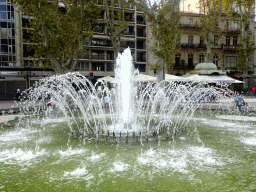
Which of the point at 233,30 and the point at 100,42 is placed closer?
the point at 100,42

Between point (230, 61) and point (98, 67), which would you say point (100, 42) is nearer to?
point (98, 67)

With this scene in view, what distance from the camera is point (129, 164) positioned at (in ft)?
19.8

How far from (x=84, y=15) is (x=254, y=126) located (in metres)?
15.5

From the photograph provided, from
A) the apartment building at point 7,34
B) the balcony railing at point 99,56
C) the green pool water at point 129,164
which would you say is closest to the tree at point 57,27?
the green pool water at point 129,164

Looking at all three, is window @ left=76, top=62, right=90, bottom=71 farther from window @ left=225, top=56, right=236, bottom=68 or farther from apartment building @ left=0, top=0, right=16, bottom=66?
window @ left=225, top=56, right=236, bottom=68

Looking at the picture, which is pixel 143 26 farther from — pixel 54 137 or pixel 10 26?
pixel 54 137

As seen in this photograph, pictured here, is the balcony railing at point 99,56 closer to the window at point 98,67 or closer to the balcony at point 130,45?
the window at point 98,67

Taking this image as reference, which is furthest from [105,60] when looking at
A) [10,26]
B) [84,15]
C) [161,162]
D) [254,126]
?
[161,162]

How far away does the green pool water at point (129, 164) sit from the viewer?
492 cm

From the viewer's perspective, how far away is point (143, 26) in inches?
1833

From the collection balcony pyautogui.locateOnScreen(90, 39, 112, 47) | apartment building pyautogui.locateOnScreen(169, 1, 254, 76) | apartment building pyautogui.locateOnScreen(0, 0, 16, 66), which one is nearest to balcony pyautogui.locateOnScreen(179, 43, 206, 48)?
apartment building pyautogui.locateOnScreen(169, 1, 254, 76)

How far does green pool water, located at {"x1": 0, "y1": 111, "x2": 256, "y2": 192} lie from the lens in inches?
194

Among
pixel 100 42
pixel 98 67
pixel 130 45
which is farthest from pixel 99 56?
pixel 130 45

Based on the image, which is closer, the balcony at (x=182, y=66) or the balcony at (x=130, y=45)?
the balcony at (x=130, y=45)
